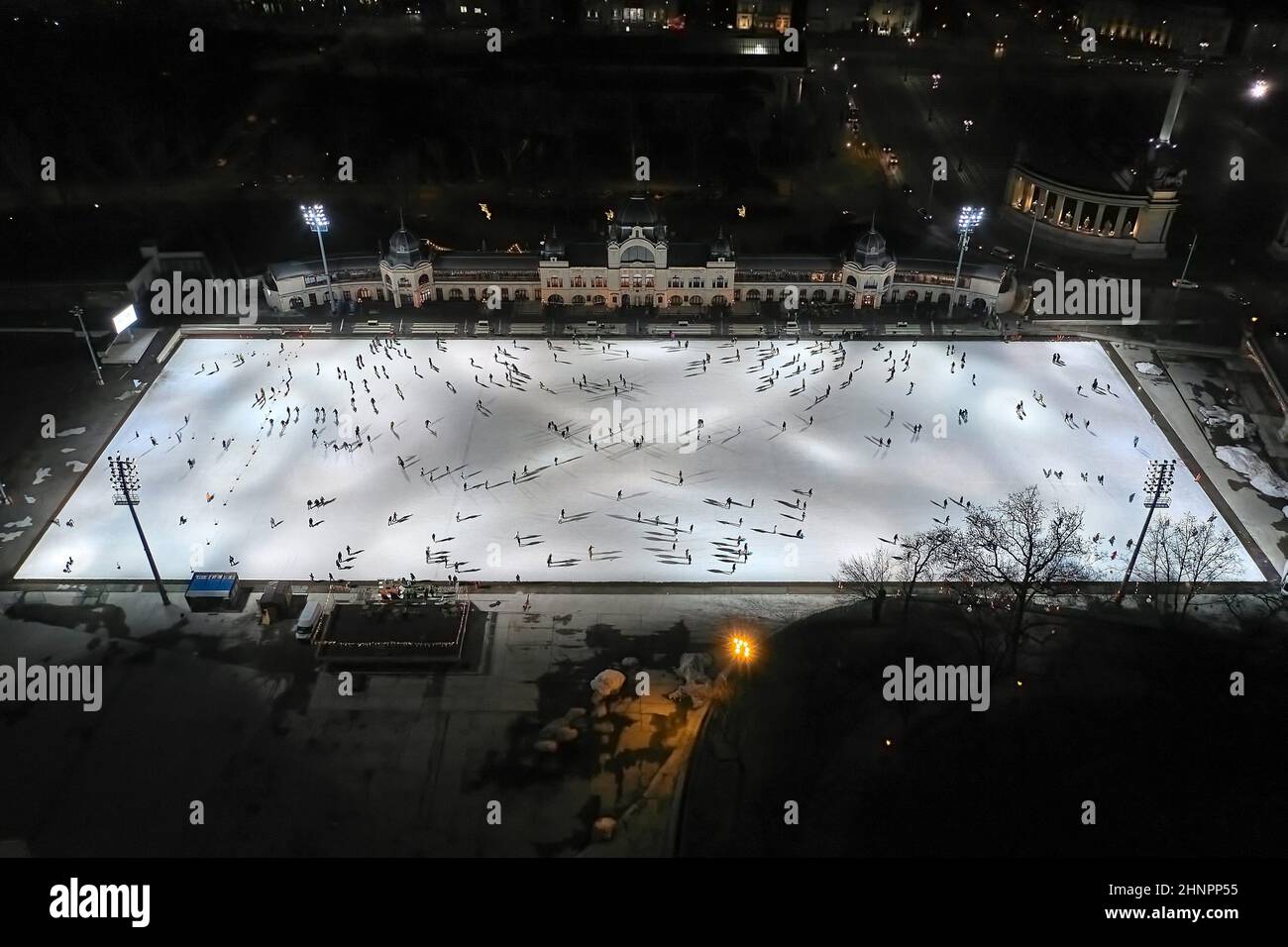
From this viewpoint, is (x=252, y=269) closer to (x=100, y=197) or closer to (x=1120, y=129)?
(x=100, y=197)

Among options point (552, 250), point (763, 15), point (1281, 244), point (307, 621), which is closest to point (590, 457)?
point (307, 621)

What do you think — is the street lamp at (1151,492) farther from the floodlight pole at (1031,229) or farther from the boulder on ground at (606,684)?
the floodlight pole at (1031,229)

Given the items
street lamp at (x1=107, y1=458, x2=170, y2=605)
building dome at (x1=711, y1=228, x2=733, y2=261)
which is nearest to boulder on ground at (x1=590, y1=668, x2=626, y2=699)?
street lamp at (x1=107, y1=458, x2=170, y2=605)

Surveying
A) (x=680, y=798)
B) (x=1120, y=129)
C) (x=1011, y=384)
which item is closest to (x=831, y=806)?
(x=680, y=798)

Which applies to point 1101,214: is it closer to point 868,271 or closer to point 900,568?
point 868,271

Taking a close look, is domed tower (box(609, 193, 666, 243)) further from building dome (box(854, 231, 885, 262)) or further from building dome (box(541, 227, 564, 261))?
building dome (box(854, 231, 885, 262))

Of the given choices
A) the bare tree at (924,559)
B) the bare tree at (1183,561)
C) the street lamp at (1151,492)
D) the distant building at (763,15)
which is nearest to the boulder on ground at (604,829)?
the bare tree at (924,559)
